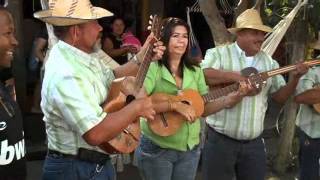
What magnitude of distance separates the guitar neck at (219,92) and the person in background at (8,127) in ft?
4.76

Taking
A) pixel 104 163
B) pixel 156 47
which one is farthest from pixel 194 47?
pixel 104 163

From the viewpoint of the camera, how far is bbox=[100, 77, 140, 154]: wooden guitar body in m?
2.40

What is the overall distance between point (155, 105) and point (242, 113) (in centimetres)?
77

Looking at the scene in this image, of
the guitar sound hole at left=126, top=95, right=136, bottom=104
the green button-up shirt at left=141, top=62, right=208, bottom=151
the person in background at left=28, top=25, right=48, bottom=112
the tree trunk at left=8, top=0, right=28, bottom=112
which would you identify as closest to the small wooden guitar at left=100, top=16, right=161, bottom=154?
the guitar sound hole at left=126, top=95, right=136, bottom=104

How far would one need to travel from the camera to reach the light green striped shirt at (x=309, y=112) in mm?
3988

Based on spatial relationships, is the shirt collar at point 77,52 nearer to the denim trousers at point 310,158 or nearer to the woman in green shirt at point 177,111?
the woman in green shirt at point 177,111

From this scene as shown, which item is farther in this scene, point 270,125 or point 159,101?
point 270,125

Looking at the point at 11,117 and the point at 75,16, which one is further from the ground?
the point at 75,16

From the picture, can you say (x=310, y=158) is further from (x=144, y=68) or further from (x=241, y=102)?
(x=144, y=68)

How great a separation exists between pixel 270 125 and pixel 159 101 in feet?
15.6

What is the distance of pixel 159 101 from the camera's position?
320 centimetres

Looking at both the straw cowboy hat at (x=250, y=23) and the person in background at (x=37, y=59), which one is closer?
the straw cowboy hat at (x=250, y=23)

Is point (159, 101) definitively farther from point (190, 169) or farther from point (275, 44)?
point (275, 44)

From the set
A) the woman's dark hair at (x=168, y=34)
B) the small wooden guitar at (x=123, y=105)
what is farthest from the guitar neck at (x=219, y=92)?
the small wooden guitar at (x=123, y=105)
